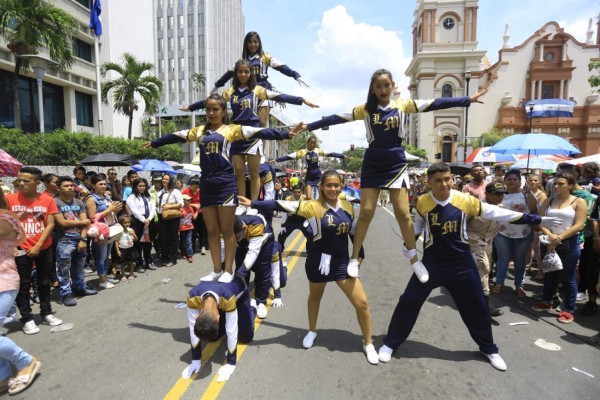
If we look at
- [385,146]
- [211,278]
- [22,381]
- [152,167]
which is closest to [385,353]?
[211,278]

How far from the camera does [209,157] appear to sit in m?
4.34

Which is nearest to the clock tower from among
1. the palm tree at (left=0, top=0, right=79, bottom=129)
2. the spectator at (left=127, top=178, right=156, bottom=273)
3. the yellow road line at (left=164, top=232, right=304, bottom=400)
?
the palm tree at (left=0, top=0, right=79, bottom=129)

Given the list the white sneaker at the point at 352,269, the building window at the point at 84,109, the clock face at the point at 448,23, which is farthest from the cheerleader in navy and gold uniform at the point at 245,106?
the clock face at the point at 448,23

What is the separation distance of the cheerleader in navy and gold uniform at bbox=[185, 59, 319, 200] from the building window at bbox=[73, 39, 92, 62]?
976 inches

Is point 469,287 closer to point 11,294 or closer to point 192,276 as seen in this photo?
point 11,294

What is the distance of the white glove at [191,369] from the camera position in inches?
138

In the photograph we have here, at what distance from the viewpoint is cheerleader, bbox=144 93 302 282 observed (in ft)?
14.2

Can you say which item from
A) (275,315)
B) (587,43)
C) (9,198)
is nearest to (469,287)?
(275,315)

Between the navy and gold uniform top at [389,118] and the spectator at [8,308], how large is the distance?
3.29 metres

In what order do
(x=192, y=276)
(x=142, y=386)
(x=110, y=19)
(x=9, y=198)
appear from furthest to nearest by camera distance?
1. (x=110, y=19)
2. (x=192, y=276)
3. (x=9, y=198)
4. (x=142, y=386)

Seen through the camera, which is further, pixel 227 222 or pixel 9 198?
pixel 9 198

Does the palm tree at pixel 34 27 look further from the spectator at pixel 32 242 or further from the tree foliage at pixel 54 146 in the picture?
the spectator at pixel 32 242

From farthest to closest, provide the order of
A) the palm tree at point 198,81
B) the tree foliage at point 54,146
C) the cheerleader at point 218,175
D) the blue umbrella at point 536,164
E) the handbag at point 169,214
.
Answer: the palm tree at point 198,81 → the tree foliage at point 54,146 → the blue umbrella at point 536,164 → the handbag at point 169,214 → the cheerleader at point 218,175

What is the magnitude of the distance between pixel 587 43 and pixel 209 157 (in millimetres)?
68004
